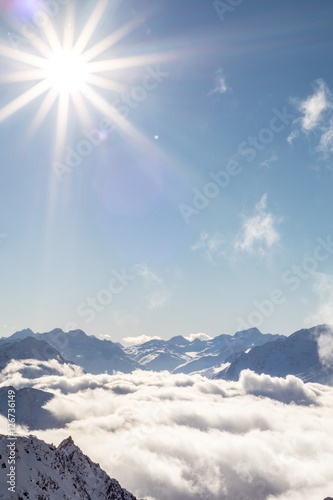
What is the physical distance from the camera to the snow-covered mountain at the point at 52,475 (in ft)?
212

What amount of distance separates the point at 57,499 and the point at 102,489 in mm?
29737

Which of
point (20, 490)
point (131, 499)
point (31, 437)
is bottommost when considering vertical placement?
point (131, 499)

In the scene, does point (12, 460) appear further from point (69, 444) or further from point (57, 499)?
point (69, 444)

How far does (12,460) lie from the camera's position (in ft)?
218

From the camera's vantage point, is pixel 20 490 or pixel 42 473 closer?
pixel 20 490

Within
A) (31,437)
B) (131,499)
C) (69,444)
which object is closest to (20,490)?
(31,437)

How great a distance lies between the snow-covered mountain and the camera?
212 ft

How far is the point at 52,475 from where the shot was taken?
78.8 metres

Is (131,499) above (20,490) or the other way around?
the other way around

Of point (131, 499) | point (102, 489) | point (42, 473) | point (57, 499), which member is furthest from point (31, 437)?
point (131, 499)

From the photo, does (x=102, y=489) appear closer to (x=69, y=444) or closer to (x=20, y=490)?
(x=69, y=444)

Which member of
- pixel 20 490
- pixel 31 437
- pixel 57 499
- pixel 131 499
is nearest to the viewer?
pixel 20 490

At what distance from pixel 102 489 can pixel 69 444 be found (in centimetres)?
1662

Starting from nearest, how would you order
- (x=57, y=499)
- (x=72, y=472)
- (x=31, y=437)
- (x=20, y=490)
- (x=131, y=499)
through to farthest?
(x=20, y=490)
(x=57, y=499)
(x=31, y=437)
(x=72, y=472)
(x=131, y=499)
